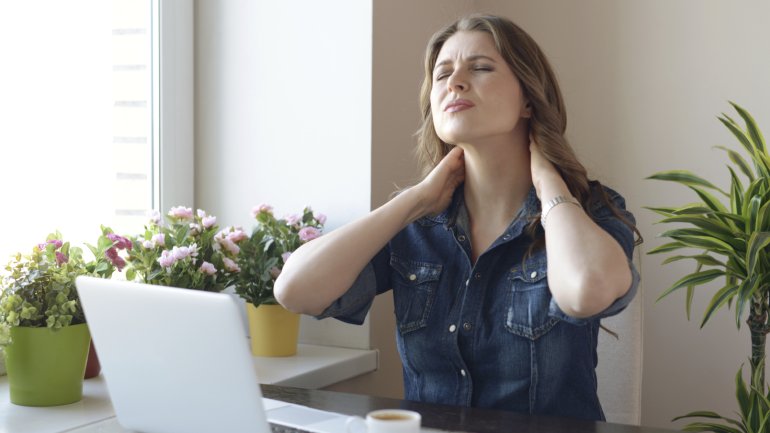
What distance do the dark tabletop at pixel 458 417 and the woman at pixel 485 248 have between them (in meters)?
0.23

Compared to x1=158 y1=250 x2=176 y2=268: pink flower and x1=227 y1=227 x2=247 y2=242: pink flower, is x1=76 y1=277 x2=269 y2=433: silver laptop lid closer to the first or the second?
x1=158 y1=250 x2=176 y2=268: pink flower

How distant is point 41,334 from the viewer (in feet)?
5.11

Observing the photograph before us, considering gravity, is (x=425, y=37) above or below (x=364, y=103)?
above

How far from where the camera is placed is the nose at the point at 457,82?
1704 millimetres

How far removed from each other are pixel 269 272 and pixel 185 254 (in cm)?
24

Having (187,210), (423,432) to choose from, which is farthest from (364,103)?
(423,432)

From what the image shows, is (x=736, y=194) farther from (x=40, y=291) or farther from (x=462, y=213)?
(x=40, y=291)

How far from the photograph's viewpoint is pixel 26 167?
1977 millimetres

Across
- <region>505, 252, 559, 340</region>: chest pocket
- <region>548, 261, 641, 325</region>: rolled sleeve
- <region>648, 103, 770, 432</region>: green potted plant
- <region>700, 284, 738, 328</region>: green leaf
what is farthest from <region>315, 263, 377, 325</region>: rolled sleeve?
<region>700, 284, 738, 328</region>: green leaf

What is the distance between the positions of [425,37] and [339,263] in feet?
3.22

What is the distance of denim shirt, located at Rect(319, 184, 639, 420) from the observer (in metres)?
1.66

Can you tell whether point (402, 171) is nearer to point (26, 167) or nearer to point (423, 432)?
point (26, 167)

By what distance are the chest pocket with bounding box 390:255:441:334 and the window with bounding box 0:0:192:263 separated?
0.83 m

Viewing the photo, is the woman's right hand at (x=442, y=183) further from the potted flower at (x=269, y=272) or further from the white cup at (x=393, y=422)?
the white cup at (x=393, y=422)
